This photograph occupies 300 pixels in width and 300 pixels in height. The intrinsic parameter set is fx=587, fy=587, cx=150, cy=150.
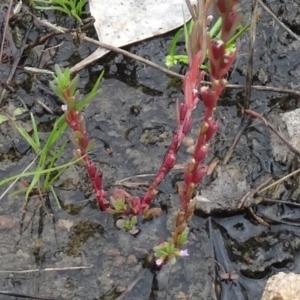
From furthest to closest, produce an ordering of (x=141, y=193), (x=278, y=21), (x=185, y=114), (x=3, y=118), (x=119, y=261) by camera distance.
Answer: (x=278, y=21) < (x=3, y=118) < (x=141, y=193) < (x=119, y=261) < (x=185, y=114)

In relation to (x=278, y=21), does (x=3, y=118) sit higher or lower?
lower

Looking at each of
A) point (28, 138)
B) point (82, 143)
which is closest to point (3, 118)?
point (28, 138)

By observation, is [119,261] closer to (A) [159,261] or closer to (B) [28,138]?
(A) [159,261]

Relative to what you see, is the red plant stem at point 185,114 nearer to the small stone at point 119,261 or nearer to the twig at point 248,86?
the small stone at point 119,261

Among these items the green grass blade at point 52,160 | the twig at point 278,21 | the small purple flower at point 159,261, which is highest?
the twig at point 278,21

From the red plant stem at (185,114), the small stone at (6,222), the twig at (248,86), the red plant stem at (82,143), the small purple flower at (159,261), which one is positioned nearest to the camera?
the red plant stem at (185,114)

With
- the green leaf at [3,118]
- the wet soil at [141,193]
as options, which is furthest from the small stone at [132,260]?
the green leaf at [3,118]

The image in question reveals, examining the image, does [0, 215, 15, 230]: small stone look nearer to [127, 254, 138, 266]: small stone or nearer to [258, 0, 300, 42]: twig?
[127, 254, 138, 266]: small stone

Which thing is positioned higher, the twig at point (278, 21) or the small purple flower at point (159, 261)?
the twig at point (278, 21)

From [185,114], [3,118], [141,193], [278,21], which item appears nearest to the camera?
[185,114]
